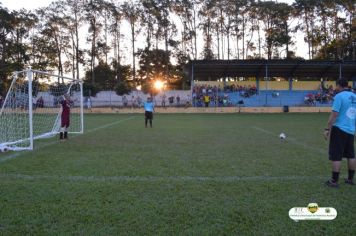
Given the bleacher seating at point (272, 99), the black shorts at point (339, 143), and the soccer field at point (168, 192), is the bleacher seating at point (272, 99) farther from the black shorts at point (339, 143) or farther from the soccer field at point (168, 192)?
the black shorts at point (339, 143)

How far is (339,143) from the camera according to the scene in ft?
19.7

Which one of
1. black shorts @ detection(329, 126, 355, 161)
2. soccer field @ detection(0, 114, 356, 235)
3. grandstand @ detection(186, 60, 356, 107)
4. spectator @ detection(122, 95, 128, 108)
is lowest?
soccer field @ detection(0, 114, 356, 235)

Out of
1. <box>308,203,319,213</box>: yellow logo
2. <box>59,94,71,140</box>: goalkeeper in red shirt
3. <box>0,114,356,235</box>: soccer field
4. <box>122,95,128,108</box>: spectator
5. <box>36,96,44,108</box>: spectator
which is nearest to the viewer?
<box>0,114,356,235</box>: soccer field

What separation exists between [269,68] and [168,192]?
36458mm

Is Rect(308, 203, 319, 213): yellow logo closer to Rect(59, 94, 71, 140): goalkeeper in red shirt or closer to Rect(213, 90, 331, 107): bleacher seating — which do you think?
Rect(59, 94, 71, 140): goalkeeper in red shirt

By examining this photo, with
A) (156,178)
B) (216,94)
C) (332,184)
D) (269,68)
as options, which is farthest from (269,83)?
(156,178)

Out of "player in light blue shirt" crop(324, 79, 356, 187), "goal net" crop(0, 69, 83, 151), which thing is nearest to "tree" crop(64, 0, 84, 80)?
"goal net" crop(0, 69, 83, 151)

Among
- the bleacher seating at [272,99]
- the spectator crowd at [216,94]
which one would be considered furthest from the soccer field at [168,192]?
the bleacher seating at [272,99]

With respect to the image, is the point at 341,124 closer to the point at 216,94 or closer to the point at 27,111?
the point at 27,111

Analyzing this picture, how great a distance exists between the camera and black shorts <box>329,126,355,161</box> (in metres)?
6.00

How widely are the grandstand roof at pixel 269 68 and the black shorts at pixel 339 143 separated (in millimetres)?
30802

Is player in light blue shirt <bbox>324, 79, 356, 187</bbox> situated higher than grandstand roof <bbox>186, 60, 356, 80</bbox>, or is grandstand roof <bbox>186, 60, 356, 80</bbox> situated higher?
grandstand roof <bbox>186, 60, 356, 80</bbox>

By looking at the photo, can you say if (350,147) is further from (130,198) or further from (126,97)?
(126,97)

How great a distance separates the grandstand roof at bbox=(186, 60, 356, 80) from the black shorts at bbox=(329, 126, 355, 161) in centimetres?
3080
